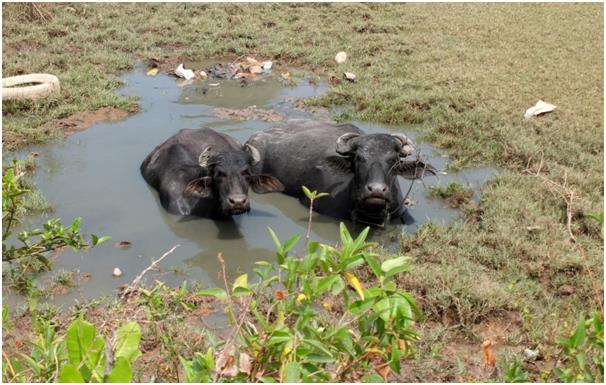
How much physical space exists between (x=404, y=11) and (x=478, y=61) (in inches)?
131

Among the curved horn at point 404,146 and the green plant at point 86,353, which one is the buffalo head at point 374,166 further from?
the green plant at point 86,353

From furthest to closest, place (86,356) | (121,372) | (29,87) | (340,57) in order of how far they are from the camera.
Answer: (340,57)
(29,87)
(86,356)
(121,372)

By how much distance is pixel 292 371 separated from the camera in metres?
1.92

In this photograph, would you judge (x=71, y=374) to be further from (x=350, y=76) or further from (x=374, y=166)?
(x=350, y=76)

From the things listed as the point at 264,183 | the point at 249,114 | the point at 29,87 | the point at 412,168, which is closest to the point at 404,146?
the point at 412,168

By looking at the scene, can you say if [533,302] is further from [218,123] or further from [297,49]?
[297,49]

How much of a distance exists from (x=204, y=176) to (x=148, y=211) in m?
0.60

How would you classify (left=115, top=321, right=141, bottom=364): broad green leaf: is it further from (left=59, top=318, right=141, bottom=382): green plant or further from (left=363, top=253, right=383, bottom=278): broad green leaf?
(left=363, top=253, right=383, bottom=278): broad green leaf

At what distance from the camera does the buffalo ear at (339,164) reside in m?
5.96

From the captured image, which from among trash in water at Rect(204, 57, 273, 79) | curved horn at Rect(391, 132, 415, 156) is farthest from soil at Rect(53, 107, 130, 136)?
curved horn at Rect(391, 132, 415, 156)

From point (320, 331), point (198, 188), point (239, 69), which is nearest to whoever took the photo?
point (320, 331)

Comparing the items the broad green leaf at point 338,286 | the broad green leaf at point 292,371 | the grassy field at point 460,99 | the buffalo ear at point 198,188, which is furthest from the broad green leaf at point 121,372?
the buffalo ear at point 198,188

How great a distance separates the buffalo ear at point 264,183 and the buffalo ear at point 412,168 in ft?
3.56

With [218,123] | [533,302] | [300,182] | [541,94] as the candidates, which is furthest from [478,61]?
[533,302]
